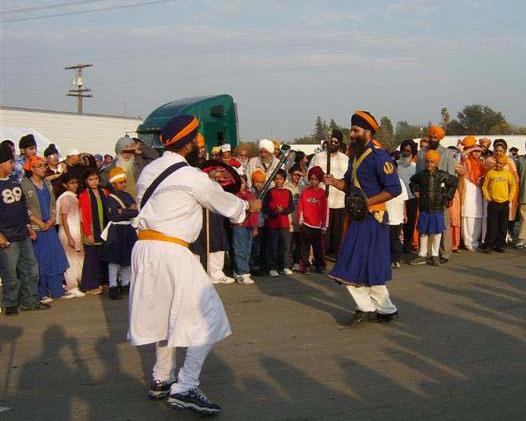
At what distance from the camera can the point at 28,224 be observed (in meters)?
9.05

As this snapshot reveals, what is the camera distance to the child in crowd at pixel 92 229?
33.6ft

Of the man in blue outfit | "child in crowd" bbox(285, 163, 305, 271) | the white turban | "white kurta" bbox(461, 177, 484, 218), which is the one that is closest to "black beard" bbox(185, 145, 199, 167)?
the man in blue outfit

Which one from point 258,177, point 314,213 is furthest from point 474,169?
point 258,177

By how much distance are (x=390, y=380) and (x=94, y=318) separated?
418 centimetres

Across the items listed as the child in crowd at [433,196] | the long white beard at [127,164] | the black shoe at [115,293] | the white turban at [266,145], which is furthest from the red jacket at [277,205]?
the black shoe at [115,293]

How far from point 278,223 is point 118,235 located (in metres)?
2.62

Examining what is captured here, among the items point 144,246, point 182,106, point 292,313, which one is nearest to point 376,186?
point 292,313

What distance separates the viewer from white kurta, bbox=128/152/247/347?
5227 millimetres

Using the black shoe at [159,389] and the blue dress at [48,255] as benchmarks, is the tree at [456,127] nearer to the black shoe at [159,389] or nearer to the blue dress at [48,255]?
the blue dress at [48,255]

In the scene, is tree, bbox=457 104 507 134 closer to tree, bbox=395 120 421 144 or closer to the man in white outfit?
tree, bbox=395 120 421 144

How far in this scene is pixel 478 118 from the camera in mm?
60938

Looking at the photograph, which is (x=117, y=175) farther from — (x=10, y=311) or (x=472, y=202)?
(x=472, y=202)

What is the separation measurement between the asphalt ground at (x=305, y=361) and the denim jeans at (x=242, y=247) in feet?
3.68

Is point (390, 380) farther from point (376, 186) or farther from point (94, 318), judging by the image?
point (94, 318)
